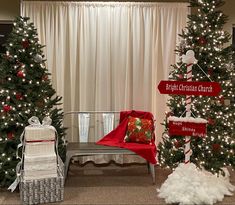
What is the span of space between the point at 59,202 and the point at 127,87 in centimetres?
231

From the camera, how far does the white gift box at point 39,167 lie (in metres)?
3.68

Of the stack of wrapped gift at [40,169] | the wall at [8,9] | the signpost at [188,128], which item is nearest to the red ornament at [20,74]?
the stack of wrapped gift at [40,169]

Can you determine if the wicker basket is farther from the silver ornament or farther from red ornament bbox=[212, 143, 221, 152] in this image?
red ornament bbox=[212, 143, 221, 152]

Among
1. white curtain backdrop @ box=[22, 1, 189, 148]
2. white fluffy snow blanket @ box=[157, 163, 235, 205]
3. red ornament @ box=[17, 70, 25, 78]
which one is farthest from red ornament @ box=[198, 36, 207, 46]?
red ornament @ box=[17, 70, 25, 78]

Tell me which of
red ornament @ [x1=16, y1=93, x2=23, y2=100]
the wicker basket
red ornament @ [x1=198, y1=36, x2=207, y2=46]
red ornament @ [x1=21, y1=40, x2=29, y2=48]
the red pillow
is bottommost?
the wicker basket

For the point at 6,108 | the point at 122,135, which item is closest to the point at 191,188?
the point at 122,135

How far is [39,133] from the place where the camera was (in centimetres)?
378

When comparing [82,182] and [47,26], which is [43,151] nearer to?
[82,182]

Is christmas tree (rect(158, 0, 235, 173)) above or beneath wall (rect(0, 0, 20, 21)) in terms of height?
beneath

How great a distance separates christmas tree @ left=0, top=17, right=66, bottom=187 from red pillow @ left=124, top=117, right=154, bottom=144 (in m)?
1.19

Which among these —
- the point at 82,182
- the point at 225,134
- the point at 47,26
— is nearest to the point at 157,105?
the point at 225,134

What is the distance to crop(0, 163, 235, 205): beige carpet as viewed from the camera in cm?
386

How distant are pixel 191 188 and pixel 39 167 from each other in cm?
173

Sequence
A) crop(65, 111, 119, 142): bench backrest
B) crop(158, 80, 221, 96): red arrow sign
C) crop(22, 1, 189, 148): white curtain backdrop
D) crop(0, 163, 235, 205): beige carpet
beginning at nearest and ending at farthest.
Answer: crop(158, 80, 221, 96): red arrow sign → crop(0, 163, 235, 205): beige carpet → crop(65, 111, 119, 142): bench backrest → crop(22, 1, 189, 148): white curtain backdrop
